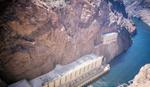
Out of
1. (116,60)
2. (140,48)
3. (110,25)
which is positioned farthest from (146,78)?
(140,48)

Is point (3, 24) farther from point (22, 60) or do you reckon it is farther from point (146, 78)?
point (146, 78)

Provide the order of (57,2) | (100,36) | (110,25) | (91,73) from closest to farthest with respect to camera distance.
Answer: (57,2)
(91,73)
(100,36)
(110,25)

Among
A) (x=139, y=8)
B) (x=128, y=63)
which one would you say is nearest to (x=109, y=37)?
(x=128, y=63)

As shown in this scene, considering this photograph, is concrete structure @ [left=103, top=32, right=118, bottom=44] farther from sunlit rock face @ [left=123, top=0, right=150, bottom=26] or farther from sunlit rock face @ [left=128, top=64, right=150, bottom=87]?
sunlit rock face @ [left=123, top=0, right=150, bottom=26]

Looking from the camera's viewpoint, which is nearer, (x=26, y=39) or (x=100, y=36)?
(x=26, y=39)

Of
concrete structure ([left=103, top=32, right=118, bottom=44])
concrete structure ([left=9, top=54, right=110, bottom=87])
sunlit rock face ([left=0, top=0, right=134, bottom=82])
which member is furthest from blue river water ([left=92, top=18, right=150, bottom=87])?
concrete structure ([left=103, top=32, right=118, bottom=44])

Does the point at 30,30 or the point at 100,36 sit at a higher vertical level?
the point at 30,30
